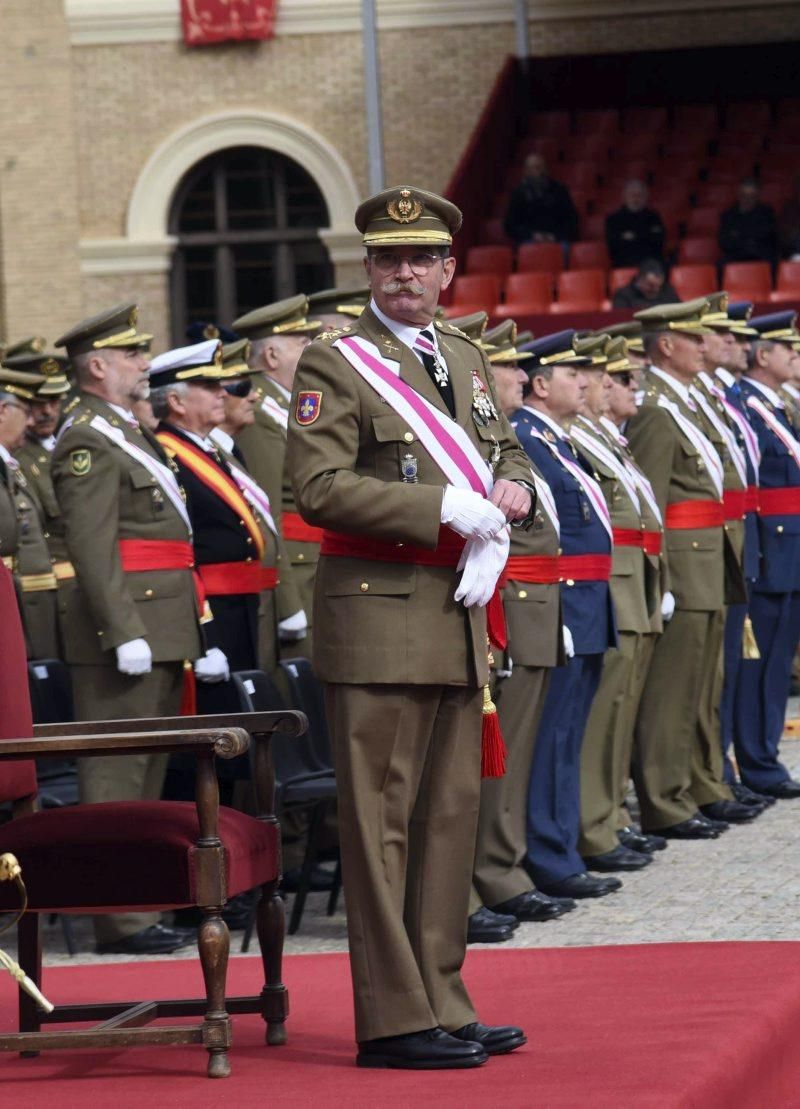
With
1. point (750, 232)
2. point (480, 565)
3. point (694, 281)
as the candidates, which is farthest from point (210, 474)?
point (750, 232)

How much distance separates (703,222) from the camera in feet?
62.4

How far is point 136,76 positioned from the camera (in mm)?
21594

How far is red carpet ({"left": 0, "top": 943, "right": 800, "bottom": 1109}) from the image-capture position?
428 cm

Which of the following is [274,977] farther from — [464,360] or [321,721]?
[321,721]

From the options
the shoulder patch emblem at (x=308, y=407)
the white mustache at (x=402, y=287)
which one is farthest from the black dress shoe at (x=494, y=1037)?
the white mustache at (x=402, y=287)

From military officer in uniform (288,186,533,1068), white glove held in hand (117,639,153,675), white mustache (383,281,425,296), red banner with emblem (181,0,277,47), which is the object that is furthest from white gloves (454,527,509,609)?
red banner with emblem (181,0,277,47)

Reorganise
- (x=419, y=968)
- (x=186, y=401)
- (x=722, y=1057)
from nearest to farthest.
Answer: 1. (x=722, y=1057)
2. (x=419, y=968)
3. (x=186, y=401)

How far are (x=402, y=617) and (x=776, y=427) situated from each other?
5452 millimetres

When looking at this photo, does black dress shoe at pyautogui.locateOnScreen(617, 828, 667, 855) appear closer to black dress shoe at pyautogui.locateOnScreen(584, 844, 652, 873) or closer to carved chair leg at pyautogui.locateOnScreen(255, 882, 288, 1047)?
black dress shoe at pyautogui.locateOnScreen(584, 844, 652, 873)

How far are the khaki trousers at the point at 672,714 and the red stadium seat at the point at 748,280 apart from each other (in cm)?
846

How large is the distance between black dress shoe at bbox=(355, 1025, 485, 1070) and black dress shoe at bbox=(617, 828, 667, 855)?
→ 3.76 meters

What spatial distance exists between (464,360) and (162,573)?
2.26 metres

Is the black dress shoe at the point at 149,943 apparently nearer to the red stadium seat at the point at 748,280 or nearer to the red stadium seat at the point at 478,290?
the red stadium seat at the point at 748,280

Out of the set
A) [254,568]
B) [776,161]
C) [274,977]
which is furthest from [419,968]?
[776,161]
